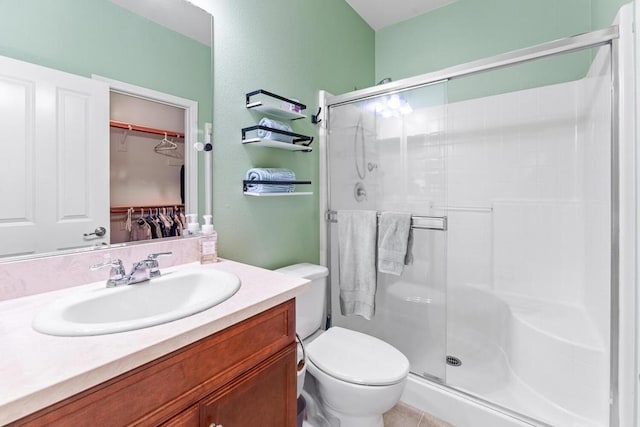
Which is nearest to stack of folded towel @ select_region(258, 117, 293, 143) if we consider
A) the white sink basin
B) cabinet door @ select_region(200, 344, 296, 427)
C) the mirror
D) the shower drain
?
the mirror

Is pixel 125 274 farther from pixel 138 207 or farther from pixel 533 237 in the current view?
pixel 533 237

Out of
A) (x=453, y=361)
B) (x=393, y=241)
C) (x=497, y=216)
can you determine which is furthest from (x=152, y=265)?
(x=497, y=216)

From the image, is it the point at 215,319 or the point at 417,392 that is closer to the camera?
the point at 215,319

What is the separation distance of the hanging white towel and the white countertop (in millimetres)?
1063

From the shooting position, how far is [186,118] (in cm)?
125

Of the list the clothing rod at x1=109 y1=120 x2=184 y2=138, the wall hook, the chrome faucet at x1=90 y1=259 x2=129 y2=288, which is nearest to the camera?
the chrome faucet at x1=90 y1=259 x2=129 y2=288

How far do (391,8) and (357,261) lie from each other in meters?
1.98

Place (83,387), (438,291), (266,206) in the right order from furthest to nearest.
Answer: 1. (438,291)
2. (266,206)
3. (83,387)

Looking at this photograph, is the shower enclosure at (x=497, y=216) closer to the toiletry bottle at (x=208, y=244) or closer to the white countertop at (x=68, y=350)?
the toiletry bottle at (x=208, y=244)

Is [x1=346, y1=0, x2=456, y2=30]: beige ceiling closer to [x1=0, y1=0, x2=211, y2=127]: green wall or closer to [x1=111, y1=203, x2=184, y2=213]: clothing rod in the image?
[x1=0, y1=0, x2=211, y2=127]: green wall

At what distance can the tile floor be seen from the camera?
1560 mm

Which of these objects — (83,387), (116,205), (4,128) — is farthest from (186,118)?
(83,387)

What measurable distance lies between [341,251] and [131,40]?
1.48 metres

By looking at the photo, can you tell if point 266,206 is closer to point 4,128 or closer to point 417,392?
point 4,128
